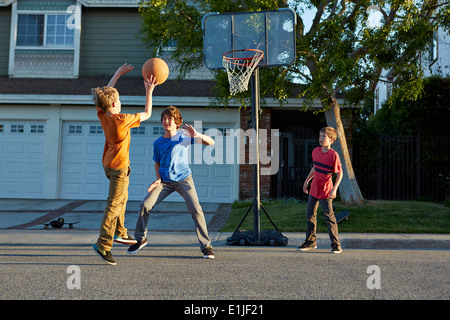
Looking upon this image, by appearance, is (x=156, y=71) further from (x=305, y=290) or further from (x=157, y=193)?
(x=305, y=290)

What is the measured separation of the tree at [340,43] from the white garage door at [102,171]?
4.18 meters

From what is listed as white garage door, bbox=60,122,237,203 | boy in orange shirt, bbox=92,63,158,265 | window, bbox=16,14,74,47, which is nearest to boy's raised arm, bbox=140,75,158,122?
boy in orange shirt, bbox=92,63,158,265

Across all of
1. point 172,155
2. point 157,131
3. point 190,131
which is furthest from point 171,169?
point 157,131

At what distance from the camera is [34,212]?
1118 cm

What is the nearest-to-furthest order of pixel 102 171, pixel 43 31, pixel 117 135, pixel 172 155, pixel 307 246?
pixel 117 135, pixel 172 155, pixel 307 246, pixel 102 171, pixel 43 31

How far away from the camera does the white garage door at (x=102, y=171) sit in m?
14.2

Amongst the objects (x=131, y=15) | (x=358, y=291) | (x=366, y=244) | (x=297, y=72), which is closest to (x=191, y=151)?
(x=297, y=72)

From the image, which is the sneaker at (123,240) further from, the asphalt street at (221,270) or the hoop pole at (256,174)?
the hoop pole at (256,174)

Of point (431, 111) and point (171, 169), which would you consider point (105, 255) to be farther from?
point (431, 111)

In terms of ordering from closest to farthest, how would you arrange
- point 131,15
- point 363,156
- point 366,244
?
1. point 366,244
2. point 363,156
3. point 131,15

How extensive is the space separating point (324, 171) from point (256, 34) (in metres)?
2.86

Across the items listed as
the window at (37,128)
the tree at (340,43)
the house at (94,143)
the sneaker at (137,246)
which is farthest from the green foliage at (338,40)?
the window at (37,128)

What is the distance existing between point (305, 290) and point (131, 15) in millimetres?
15146

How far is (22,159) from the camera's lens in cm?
1453
